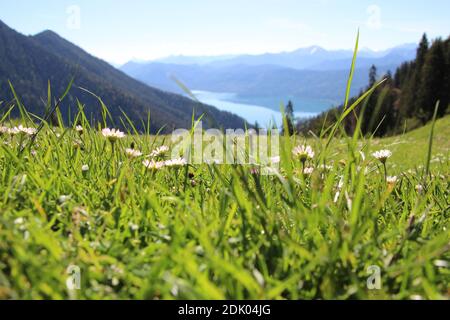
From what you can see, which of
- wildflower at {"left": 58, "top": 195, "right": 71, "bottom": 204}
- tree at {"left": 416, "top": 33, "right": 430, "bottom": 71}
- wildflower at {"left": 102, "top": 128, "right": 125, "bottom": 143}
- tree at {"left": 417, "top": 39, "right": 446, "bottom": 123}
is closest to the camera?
wildflower at {"left": 58, "top": 195, "right": 71, "bottom": 204}

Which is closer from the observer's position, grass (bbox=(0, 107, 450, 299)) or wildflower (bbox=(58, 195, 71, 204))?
grass (bbox=(0, 107, 450, 299))

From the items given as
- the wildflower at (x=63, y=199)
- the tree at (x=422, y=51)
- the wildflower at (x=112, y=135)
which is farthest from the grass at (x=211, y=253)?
the tree at (x=422, y=51)

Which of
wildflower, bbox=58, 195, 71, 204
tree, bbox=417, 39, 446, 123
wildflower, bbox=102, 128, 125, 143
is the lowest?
wildflower, bbox=58, 195, 71, 204

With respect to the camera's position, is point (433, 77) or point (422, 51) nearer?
point (433, 77)

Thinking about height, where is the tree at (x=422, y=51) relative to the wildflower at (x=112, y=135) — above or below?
above

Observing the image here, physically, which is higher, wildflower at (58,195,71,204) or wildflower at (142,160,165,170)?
wildflower at (142,160,165,170)

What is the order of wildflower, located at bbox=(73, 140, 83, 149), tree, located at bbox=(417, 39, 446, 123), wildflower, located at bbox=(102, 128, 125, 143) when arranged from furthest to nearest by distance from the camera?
1. tree, located at bbox=(417, 39, 446, 123)
2. wildflower, located at bbox=(73, 140, 83, 149)
3. wildflower, located at bbox=(102, 128, 125, 143)

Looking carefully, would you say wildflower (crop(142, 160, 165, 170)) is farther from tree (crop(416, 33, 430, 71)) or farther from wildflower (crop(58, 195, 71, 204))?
tree (crop(416, 33, 430, 71))

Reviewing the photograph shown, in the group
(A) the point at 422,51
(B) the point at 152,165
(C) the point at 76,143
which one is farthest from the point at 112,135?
(A) the point at 422,51

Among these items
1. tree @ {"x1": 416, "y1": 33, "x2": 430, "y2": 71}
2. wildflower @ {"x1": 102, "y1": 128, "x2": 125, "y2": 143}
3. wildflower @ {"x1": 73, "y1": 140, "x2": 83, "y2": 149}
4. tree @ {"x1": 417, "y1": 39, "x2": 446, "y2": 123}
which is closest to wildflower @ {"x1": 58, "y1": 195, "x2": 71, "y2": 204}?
wildflower @ {"x1": 102, "y1": 128, "x2": 125, "y2": 143}

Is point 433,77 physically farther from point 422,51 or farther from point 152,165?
point 152,165

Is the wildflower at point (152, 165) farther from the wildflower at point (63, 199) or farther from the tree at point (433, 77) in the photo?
the tree at point (433, 77)

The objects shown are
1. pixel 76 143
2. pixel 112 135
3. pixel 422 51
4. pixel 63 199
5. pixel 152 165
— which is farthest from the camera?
pixel 422 51

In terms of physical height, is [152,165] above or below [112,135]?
below
